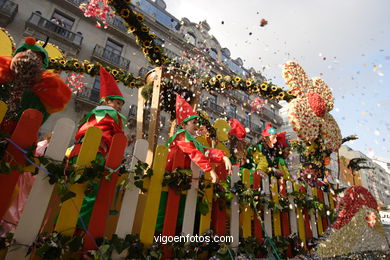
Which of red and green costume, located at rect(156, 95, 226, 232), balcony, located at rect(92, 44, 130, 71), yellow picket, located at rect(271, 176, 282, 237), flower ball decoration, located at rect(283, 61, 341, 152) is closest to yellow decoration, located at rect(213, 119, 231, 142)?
flower ball decoration, located at rect(283, 61, 341, 152)

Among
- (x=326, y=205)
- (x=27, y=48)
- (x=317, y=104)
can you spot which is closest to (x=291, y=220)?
(x=326, y=205)

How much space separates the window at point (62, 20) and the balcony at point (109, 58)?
2.14m

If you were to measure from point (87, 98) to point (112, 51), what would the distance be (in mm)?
4583

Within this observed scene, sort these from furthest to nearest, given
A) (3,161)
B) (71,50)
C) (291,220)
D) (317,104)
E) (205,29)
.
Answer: (205,29)
(71,50)
(317,104)
(291,220)
(3,161)

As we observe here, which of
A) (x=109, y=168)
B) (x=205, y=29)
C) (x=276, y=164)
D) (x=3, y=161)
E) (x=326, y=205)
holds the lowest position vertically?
(x=3, y=161)

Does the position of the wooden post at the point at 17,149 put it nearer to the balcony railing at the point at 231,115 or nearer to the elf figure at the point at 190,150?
the elf figure at the point at 190,150

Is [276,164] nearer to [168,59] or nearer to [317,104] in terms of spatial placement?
[317,104]

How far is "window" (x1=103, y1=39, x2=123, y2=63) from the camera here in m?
14.4

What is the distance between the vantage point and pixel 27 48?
2.02m

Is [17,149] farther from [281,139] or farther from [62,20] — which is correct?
[62,20]

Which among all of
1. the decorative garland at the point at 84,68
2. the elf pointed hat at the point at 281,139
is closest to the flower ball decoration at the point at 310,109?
the elf pointed hat at the point at 281,139

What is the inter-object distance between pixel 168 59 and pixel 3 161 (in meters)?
2.91

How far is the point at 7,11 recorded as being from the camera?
11.1 metres

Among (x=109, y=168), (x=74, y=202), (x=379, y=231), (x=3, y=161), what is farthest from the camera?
(x=379, y=231)
